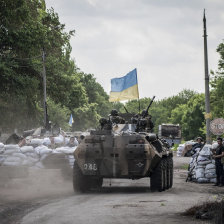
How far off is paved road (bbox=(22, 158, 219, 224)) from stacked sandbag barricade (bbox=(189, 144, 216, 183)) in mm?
5200

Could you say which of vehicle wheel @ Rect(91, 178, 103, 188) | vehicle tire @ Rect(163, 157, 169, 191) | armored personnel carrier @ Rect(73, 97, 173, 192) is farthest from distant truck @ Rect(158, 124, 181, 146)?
armored personnel carrier @ Rect(73, 97, 173, 192)

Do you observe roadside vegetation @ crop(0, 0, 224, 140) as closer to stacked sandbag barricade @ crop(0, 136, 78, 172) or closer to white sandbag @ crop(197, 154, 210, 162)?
stacked sandbag barricade @ crop(0, 136, 78, 172)

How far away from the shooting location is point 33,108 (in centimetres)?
4328

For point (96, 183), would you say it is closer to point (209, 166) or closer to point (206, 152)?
point (209, 166)

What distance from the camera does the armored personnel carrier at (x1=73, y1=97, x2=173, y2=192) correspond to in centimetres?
1712

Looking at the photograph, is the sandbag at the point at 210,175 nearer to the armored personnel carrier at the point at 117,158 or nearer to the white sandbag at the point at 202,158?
the white sandbag at the point at 202,158

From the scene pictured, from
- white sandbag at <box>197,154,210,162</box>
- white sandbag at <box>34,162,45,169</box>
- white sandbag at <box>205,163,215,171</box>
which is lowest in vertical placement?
white sandbag at <box>205,163,215,171</box>

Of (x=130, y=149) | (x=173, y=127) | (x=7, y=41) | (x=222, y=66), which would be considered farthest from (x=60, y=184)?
(x=173, y=127)

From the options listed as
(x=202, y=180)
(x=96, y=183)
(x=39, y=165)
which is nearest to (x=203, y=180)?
(x=202, y=180)

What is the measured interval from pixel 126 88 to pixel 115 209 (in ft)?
49.7

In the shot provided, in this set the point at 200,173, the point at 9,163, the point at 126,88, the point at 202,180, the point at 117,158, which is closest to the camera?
the point at 117,158

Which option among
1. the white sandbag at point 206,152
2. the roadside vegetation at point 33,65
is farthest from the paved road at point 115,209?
the roadside vegetation at point 33,65

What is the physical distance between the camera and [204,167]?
2269 centimetres

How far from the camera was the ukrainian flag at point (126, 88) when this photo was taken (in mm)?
27250
